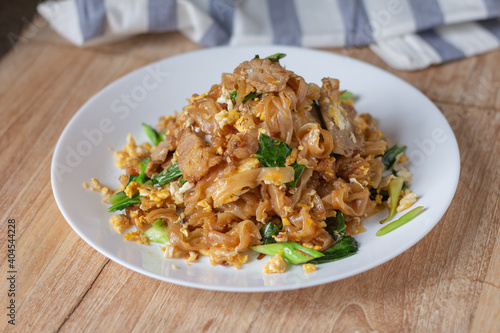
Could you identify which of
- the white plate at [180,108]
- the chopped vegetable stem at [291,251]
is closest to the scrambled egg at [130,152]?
the white plate at [180,108]

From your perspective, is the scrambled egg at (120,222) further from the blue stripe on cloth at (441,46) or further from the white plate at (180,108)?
the blue stripe on cloth at (441,46)

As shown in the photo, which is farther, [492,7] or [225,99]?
[492,7]

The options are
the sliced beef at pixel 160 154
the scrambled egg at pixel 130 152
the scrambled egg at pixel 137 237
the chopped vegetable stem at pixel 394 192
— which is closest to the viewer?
→ the scrambled egg at pixel 137 237

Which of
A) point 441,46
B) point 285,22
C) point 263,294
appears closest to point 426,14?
point 441,46

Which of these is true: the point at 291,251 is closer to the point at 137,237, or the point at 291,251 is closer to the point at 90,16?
the point at 137,237

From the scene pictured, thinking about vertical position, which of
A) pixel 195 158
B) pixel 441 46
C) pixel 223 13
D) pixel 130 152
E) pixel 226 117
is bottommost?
pixel 441 46

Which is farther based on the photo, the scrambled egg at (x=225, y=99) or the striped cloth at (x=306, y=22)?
the striped cloth at (x=306, y=22)
